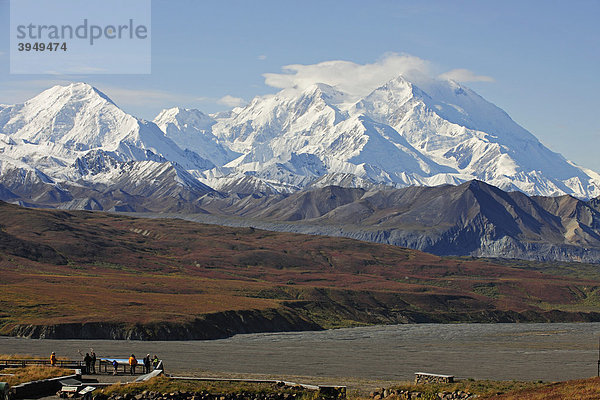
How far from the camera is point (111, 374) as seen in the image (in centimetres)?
7462

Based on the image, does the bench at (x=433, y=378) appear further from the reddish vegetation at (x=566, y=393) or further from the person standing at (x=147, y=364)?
the person standing at (x=147, y=364)

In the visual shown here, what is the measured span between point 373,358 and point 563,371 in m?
24.6

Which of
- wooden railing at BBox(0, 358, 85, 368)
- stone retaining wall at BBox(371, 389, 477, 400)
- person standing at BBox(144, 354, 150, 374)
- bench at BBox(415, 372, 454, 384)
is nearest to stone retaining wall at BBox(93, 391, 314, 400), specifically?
stone retaining wall at BBox(371, 389, 477, 400)

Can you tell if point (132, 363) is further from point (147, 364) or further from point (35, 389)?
point (35, 389)

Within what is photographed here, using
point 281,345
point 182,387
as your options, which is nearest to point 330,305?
point 281,345

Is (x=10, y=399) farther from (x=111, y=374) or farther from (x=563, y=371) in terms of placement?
(x=563, y=371)

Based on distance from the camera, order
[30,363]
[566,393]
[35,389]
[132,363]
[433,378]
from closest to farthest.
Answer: [566,393] → [35,389] → [132,363] → [433,378] → [30,363]

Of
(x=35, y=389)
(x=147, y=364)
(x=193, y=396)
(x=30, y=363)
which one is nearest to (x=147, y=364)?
(x=147, y=364)

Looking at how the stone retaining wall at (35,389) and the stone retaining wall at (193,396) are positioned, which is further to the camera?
the stone retaining wall at (35,389)

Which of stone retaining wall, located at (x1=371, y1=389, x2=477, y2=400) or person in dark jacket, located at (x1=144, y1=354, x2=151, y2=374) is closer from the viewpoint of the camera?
stone retaining wall, located at (x1=371, y1=389, x2=477, y2=400)

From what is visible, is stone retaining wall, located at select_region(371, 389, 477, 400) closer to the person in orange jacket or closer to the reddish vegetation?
the reddish vegetation

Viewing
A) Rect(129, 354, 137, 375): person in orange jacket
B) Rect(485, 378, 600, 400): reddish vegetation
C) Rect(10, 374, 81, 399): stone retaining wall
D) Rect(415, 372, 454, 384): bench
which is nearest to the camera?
Rect(485, 378, 600, 400): reddish vegetation

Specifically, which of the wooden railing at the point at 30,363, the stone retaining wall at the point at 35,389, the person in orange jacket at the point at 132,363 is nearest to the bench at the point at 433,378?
the person in orange jacket at the point at 132,363

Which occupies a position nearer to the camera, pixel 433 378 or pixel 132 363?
pixel 132 363
